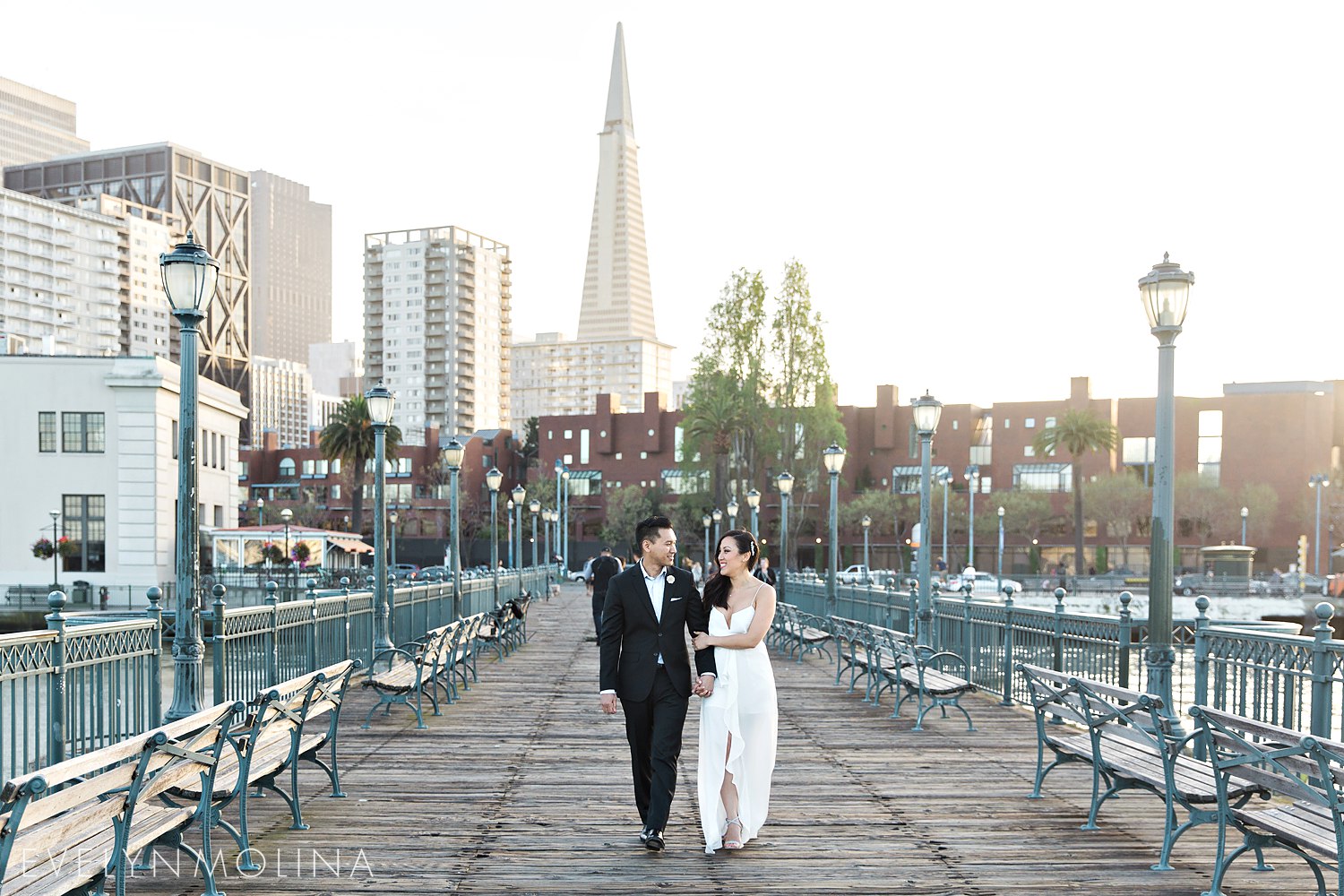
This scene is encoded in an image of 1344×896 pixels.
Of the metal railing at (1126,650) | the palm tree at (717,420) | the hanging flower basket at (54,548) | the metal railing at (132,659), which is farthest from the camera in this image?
the palm tree at (717,420)

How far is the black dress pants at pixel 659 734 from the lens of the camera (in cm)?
691

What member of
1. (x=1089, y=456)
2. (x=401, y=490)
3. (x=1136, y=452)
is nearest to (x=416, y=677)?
(x=1089, y=456)

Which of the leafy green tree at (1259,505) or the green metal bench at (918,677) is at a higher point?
the green metal bench at (918,677)

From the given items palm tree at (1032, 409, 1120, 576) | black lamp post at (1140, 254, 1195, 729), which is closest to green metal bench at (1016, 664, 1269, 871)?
black lamp post at (1140, 254, 1195, 729)

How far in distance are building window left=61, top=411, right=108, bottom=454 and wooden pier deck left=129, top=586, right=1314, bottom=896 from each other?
123 feet

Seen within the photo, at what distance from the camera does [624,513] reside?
9162 centimetres

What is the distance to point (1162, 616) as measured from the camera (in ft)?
32.2

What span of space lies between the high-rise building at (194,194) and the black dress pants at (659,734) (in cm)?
16178

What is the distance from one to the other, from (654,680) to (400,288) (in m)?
184

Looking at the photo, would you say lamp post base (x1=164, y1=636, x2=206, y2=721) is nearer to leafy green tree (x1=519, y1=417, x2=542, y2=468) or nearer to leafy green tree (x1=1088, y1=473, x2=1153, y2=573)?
leafy green tree (x1=1088, y1=473, x2=1153, y2=573)

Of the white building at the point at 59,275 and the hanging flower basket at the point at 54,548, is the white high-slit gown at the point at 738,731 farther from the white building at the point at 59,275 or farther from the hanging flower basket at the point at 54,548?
the white building at the point at 59,275

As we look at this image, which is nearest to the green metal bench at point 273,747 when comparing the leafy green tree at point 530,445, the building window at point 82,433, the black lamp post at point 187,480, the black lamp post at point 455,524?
the black lamp post at point 187,480

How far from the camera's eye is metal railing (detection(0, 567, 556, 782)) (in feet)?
24.5

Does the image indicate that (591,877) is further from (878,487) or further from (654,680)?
(878,487)
